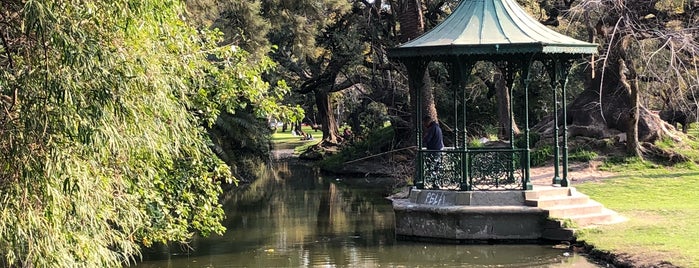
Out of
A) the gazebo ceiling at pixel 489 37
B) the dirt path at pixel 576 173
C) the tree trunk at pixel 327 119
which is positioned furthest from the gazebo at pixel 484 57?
the tree trunk at pixel 327 119

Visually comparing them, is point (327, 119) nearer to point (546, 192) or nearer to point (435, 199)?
point (435, 199)

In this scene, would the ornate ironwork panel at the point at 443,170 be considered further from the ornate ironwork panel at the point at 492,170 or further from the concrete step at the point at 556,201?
the concrete step at the point at 556,201

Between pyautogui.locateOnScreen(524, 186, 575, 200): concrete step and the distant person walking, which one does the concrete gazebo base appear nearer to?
pyautogui.locateOnScreen(524, 186, 575, 200): concrete step

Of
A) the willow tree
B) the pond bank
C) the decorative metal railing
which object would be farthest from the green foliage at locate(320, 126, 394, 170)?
the willow tree

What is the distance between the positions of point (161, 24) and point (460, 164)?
852cm

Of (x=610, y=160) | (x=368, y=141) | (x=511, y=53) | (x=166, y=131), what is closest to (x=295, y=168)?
(x=368, y=141)

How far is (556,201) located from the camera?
16.0 metres

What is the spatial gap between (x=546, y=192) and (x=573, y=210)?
672 mm

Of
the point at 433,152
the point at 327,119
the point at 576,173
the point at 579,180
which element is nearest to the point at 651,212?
the point at 433,152

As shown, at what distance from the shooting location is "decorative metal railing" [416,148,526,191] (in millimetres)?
16469

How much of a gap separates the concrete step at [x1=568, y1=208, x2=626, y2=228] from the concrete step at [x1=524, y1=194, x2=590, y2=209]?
438 millimetres

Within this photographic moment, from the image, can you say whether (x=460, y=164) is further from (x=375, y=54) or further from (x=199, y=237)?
(x=375, y=54)

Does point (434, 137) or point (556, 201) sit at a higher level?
point (434, 137)

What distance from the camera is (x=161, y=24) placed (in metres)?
→ 9.39
